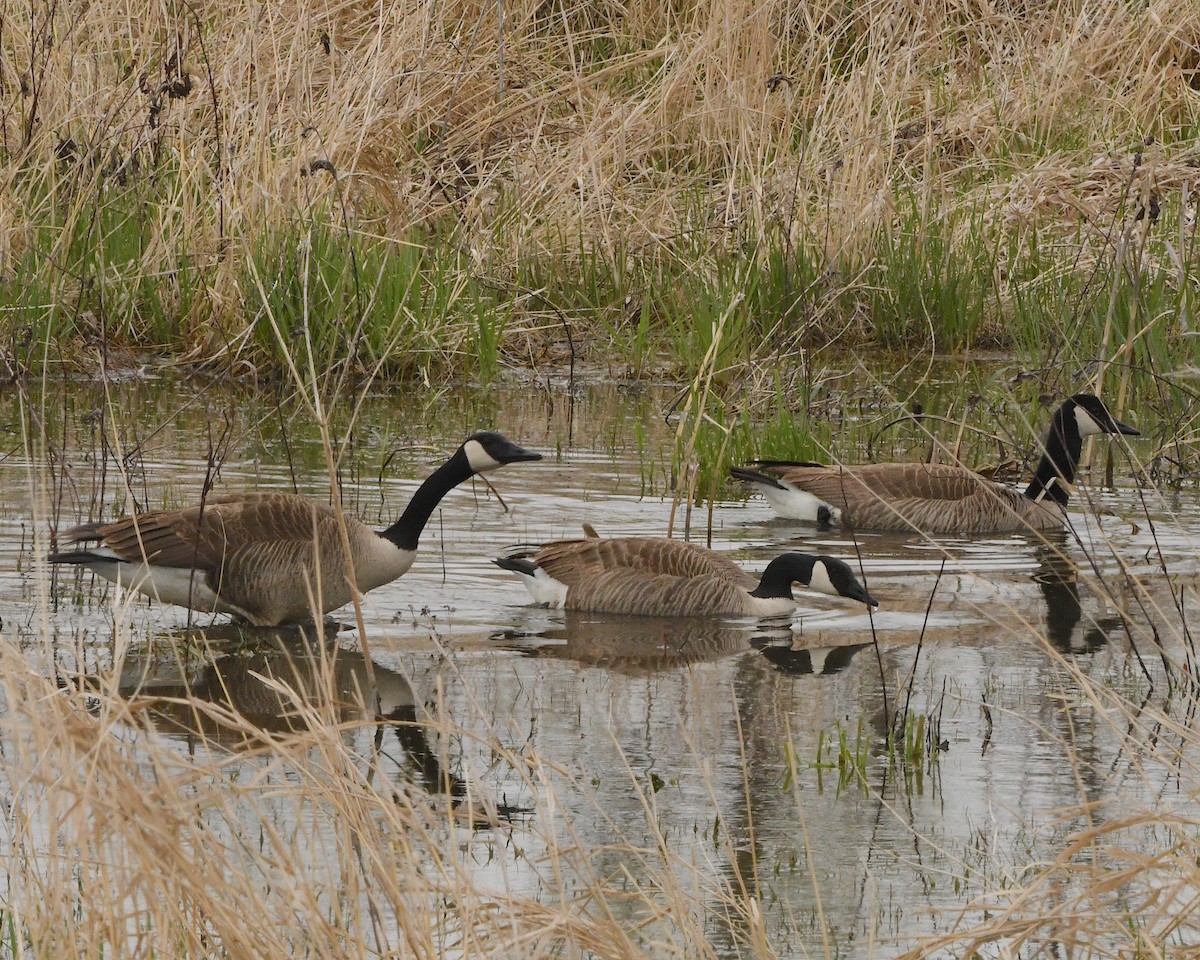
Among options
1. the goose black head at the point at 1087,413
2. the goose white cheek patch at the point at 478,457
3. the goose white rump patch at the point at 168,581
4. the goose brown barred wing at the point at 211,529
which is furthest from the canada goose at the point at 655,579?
the goose black head at the point at 1087,413

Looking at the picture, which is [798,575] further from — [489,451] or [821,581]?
[489,451]

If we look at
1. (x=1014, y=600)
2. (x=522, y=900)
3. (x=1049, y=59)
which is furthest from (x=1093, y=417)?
(x=1049, y=59)

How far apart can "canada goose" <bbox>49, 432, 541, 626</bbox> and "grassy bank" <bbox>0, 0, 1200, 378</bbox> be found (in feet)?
6.45

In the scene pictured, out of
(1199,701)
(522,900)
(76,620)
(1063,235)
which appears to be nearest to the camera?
(522,900)

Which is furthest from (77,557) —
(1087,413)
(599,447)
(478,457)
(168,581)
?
(1087,413)

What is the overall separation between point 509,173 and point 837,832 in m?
A: 12.3

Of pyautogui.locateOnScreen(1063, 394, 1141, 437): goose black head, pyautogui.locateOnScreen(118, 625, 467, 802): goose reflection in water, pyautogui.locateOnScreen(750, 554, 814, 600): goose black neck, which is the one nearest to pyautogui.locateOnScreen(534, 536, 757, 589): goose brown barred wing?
pyautogui.locateOnScreen(750, 554, 814, 600): goose black neck

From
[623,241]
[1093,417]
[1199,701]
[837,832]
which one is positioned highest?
[623,241]

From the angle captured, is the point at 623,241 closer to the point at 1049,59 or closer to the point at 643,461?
the point at 643,461

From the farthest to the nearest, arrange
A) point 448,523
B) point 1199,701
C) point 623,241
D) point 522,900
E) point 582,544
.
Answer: point 623,241, point 448,523, point 582,544, point 1199,701, point 522,900

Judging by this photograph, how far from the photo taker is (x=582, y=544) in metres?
7.98

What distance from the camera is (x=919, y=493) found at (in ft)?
32.6

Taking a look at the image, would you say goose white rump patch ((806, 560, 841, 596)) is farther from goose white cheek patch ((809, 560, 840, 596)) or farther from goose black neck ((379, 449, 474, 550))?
goose black neck ((379, 449, 474, 550))

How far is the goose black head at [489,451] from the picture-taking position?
7785 mm
